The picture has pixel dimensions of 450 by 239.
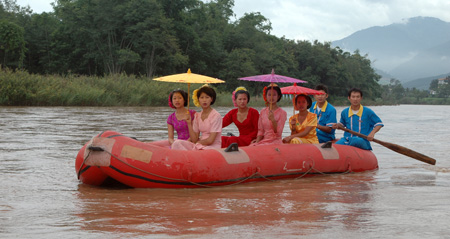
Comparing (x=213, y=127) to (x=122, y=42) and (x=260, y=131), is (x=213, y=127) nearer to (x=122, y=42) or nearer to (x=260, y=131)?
(x=260, y=131)

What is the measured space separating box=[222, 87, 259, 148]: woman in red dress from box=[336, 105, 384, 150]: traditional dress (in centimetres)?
162

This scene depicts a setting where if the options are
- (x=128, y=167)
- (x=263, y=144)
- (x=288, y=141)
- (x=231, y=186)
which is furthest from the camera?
(x=288, y=141)

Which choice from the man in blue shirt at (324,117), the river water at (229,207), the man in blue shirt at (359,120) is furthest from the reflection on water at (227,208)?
the man in blue shirt at (324,117)

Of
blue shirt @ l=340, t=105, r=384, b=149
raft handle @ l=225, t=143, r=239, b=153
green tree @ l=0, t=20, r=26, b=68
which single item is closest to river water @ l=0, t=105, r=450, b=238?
raft handle @ l=225, t=143, r=239, b=153

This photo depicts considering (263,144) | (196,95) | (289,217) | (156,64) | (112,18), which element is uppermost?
(112,18)

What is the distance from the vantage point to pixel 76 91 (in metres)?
24.3

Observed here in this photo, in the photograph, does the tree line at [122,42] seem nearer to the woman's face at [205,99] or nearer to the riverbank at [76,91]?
the riverbank at [76,91]

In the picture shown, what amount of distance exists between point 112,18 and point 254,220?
130ft

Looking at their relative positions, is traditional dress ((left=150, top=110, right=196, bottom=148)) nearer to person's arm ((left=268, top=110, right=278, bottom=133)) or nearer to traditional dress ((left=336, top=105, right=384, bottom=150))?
person's arm ((left=268, top=110, right=278, bottom=133))

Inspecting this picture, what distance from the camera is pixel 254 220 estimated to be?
4.73m

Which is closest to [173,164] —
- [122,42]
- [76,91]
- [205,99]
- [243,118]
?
[205,99]

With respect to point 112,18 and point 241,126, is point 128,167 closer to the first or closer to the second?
point 241,126

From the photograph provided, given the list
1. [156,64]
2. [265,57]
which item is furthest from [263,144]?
[265,57]

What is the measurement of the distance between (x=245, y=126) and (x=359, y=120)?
71.1 inches
